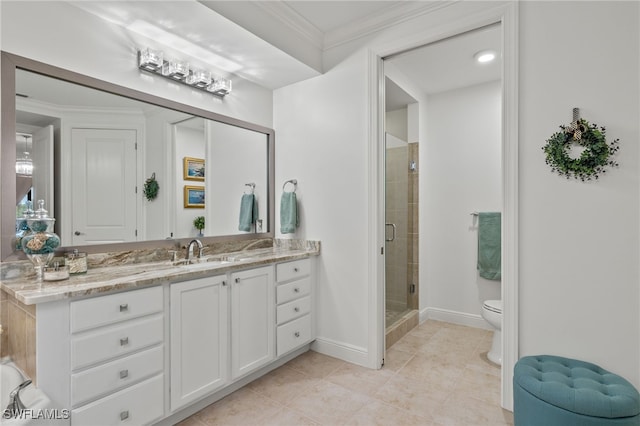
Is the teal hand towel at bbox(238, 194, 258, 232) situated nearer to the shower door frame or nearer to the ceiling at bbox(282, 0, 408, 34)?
the ceiling at bbox(282, 0, 408, 34)

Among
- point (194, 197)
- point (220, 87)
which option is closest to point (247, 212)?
point (194, 197)

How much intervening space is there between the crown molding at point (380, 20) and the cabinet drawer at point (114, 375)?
259cm

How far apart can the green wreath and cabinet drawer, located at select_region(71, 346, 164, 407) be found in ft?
7.85

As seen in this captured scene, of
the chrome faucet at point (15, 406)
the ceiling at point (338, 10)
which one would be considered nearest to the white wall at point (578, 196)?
the ceiling at point (338, 10)

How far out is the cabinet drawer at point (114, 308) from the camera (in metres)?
1.50

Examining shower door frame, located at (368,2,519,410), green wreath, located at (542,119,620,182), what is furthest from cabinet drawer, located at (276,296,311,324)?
green wreath, located at (542,119,620,182)

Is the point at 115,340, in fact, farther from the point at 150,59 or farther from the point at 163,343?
the point at 150,59

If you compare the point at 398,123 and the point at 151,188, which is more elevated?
the point at 398,123

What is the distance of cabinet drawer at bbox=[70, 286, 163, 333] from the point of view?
1.50 m

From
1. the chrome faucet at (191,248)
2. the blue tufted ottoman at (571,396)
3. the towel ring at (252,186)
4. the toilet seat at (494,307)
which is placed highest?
the towel ring at (252,186)

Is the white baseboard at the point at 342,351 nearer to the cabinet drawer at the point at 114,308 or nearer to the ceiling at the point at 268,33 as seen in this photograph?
the cabinet drawer at the point at 114,308

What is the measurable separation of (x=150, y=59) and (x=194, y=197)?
97cm

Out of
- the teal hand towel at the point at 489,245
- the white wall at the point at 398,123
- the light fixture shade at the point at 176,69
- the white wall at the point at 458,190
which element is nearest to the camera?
the light fixture shade at the point at 176,69

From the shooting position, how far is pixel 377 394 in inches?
88.2
